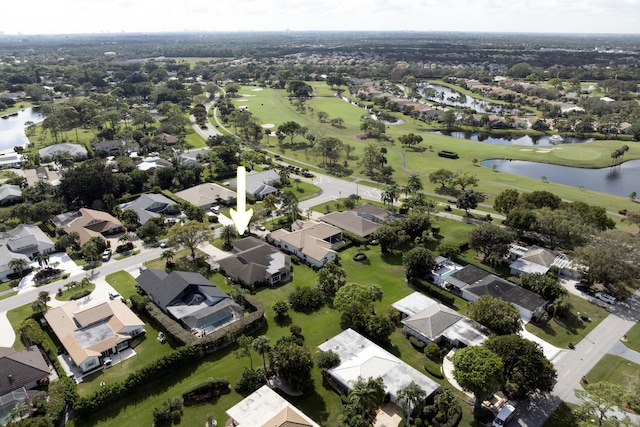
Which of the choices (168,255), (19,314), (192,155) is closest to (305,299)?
(168,255)

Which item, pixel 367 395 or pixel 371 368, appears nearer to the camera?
pixel 367 395

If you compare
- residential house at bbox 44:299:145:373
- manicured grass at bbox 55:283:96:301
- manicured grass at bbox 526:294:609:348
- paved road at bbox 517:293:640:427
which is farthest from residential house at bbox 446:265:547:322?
manicured grass at bbox 55:283:96:301

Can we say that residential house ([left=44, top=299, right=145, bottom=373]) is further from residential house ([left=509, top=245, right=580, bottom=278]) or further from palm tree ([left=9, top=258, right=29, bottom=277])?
residential house ([left=509, top=245, right=580, bottom=278])

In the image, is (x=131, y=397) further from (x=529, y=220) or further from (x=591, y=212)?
(x=591, y=212)

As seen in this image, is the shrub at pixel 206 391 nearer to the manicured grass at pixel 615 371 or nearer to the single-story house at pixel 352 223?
the single-story house at pixel 352 223

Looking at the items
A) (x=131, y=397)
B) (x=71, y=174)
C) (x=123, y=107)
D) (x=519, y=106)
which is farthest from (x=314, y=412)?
(x=519, y=106)

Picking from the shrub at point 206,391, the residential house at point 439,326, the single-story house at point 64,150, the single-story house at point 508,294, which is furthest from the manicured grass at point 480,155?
the shrub at point 206,391

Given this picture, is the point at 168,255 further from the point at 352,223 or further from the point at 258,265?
the point at 352,223
